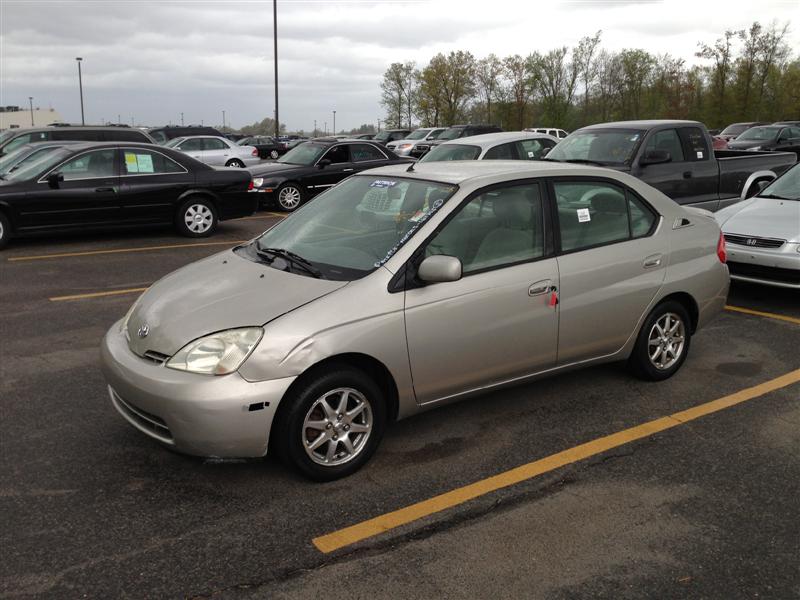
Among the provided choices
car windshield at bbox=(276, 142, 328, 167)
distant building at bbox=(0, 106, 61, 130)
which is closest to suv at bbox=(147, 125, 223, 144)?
car windshield at bbox=(276, 142, 328, 167)

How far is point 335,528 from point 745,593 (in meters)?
1.77

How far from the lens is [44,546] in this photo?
3.20 m

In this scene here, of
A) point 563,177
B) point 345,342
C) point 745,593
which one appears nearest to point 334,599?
point 345,342

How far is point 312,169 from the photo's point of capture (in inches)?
612

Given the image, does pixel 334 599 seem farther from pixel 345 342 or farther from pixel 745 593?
pixel 745 593

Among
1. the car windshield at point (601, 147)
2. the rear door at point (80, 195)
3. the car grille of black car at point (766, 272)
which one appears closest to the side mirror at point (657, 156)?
the car windshield at point (601, 147)

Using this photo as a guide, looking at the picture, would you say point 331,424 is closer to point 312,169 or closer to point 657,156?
point 657,156

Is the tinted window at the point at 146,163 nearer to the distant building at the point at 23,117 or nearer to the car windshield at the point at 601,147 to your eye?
the car windshield at the point at 601,147

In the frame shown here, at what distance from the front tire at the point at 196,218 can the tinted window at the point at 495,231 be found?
8.62 meters

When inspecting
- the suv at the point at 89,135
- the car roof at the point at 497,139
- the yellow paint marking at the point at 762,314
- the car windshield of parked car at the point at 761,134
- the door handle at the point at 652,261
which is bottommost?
the yellow paint marking at the point at 762,314

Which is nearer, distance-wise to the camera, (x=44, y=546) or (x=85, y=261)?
(x=44, y=546)

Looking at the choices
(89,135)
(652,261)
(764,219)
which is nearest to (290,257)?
(652,261)

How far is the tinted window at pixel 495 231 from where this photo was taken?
413cm

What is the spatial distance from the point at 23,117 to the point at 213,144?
323ft
